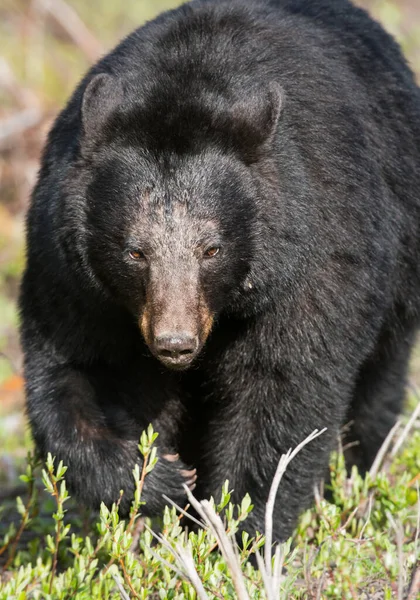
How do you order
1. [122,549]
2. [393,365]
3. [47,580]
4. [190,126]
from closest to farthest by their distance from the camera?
[122,549] < [190,126] < [47,580] < [393,365]

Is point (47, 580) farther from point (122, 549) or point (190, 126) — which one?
point (190, 126)

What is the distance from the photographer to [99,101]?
395 centimetres

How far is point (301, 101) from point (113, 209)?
Answer: 89 cm

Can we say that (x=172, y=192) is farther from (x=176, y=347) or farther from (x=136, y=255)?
(x=176, y=347)

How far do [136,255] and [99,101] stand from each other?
62cm

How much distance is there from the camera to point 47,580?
4.18 metres

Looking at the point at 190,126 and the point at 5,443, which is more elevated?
the point at 190,126

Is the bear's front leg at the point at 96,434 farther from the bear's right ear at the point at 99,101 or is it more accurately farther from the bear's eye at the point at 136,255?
the bear's right ear at the point at 99,101

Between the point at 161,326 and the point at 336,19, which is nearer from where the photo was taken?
the point at 161,326

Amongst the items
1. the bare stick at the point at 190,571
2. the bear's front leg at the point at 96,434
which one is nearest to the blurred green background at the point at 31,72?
the bear's front leg at the point at 96,434

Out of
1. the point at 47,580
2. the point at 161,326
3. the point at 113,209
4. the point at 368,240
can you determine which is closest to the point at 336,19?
the point at 368,240

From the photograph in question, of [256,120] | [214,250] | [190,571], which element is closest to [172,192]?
[214,250]

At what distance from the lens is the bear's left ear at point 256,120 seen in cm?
388

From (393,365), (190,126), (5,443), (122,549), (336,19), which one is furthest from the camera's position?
(5,443)
